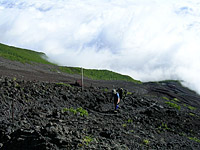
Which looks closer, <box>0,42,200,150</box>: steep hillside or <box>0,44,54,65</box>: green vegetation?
<box>0,42,200,150</box>: steep hillside

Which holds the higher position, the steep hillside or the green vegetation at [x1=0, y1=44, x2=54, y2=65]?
the green vegetation at [x1=0, y1=44, x2=54, y2=65]

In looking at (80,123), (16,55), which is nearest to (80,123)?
(80,123)

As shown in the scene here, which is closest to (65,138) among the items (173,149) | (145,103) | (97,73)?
(173,149)

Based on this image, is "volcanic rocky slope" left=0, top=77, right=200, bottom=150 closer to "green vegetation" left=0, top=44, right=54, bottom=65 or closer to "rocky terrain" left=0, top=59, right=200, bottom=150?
"rocky terrain" left=0, top=59, right=200, bottom=150

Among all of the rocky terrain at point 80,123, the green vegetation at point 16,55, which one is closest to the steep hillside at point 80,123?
the rocky terrain at point 80,123

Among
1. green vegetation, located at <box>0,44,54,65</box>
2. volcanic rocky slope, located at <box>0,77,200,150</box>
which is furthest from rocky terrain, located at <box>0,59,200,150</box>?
green vegetation, located at <box>0,44,54,65</box>

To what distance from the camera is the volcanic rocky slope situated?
751cm

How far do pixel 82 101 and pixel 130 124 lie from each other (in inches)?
167

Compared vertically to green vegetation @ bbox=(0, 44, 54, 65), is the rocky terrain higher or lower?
lower

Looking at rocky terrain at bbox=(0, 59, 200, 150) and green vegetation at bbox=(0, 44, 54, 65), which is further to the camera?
green vegetation at bbox=(0, 44, 54, 65)

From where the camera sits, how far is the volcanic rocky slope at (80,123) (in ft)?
24.6

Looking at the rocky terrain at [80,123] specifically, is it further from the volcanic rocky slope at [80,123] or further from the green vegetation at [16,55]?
the green vegetation at [16,55]

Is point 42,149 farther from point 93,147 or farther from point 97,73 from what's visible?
point 97,73

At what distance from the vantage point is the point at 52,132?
7.47 meters
